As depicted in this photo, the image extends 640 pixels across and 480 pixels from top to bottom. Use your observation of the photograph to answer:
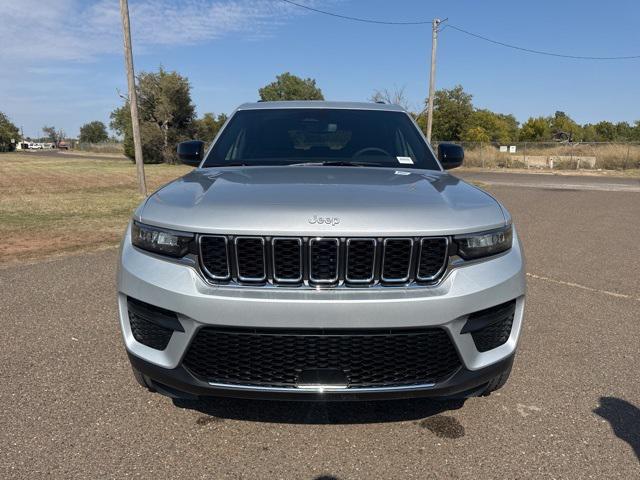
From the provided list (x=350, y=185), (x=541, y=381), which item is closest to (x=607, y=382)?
(x=541, y=381)

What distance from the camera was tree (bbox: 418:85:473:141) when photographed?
5834 centimetres

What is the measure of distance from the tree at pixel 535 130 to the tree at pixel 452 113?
36747 mm

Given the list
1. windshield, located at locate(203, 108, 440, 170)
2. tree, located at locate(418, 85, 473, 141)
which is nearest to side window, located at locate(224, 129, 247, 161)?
windshield, located at locate(203, 108, 440, 170)

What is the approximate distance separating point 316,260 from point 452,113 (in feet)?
197

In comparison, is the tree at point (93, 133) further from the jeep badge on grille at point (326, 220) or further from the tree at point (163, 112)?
the jeep badge on grille at point (326, 220)

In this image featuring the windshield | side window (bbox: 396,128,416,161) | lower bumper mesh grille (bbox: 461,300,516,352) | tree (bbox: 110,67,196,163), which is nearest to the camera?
lower bumper mesh grille (bbox: 461,300,516,352)

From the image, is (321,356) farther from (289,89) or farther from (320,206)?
(289,89)

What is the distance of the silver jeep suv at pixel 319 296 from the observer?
6.96ft

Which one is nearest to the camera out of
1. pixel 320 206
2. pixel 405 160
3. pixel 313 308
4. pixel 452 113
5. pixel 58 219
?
pixel 313 308

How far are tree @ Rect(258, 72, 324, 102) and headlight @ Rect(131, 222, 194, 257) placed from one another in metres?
79.7

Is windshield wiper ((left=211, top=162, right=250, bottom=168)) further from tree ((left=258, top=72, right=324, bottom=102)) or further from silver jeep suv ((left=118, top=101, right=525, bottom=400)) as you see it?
tree ((left=258, top=72, right=324, bottom=102))

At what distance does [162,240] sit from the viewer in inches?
90.7

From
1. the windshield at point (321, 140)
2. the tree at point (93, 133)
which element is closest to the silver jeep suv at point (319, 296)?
the windshield at point (321, 140)

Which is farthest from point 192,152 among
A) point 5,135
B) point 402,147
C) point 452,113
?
point 5,135
